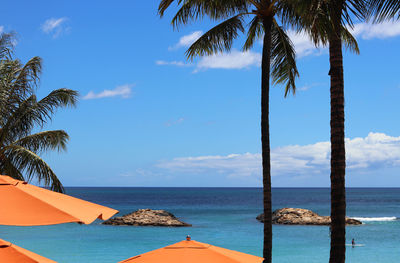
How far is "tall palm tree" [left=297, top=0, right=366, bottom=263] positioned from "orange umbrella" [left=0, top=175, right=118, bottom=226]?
447 centimetres

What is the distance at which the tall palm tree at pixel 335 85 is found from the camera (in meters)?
8.82

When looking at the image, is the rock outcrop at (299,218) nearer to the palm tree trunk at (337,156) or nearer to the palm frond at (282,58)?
the palm frond at (282,58)

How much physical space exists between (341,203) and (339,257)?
1015 mm

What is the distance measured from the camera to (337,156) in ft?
31.3

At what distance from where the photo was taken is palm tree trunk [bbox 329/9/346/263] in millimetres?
9367

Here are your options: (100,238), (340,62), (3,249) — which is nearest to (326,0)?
(340,62)

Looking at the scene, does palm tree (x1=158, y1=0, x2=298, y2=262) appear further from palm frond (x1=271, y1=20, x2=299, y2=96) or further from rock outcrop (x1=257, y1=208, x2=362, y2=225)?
rock outcrop (x1=257, y1=208, x2=362, y2=225)

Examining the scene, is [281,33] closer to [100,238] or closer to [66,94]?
[66,94]

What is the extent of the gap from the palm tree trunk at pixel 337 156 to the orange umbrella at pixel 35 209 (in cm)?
444

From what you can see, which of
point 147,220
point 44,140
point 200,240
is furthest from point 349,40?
point 147,220

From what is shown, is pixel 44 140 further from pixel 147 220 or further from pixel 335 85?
pixel 147 220

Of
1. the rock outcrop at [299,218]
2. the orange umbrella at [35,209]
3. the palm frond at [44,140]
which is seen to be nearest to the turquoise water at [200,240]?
the rock outcrop at [299,218]

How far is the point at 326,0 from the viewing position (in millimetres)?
8648

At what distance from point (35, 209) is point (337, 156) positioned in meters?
5.66
